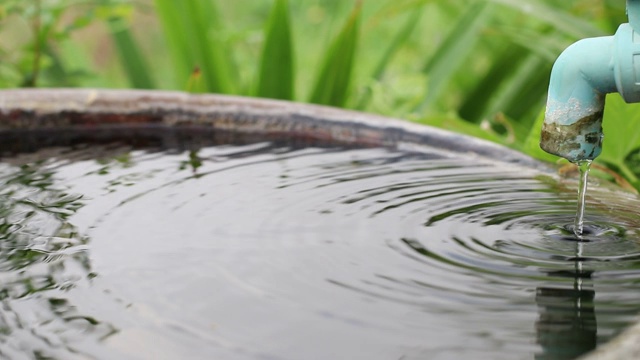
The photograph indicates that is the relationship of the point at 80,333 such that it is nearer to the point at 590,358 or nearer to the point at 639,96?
the point at 590,358

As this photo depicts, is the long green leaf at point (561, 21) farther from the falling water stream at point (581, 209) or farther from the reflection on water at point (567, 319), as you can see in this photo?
the reflection on water at point (567, 319)

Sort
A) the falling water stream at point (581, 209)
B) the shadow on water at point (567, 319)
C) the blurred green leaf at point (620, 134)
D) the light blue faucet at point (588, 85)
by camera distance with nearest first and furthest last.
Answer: the shadow on water at point (567, 319)
the light blue faucet at point (588, 85)
the falling water stream at point (581, 209)
the blurred green leaf at point (620, 134)

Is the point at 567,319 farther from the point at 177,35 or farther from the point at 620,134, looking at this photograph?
the point at 177,35

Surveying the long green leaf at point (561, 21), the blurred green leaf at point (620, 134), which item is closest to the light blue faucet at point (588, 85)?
the blurred green leaf at point (620, 134)

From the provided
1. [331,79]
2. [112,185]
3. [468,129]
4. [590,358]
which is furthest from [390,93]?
[590,358]

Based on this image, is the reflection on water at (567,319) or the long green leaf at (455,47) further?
the long green leaf at (455,47)

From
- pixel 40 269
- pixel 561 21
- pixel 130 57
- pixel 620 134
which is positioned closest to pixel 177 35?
pixel 130 57

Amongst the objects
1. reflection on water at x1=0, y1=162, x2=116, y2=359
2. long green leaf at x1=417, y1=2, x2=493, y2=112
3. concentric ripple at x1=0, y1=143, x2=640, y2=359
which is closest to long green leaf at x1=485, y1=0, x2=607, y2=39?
long green leaf at x1=417, y1=2, x2=493, y2=112
